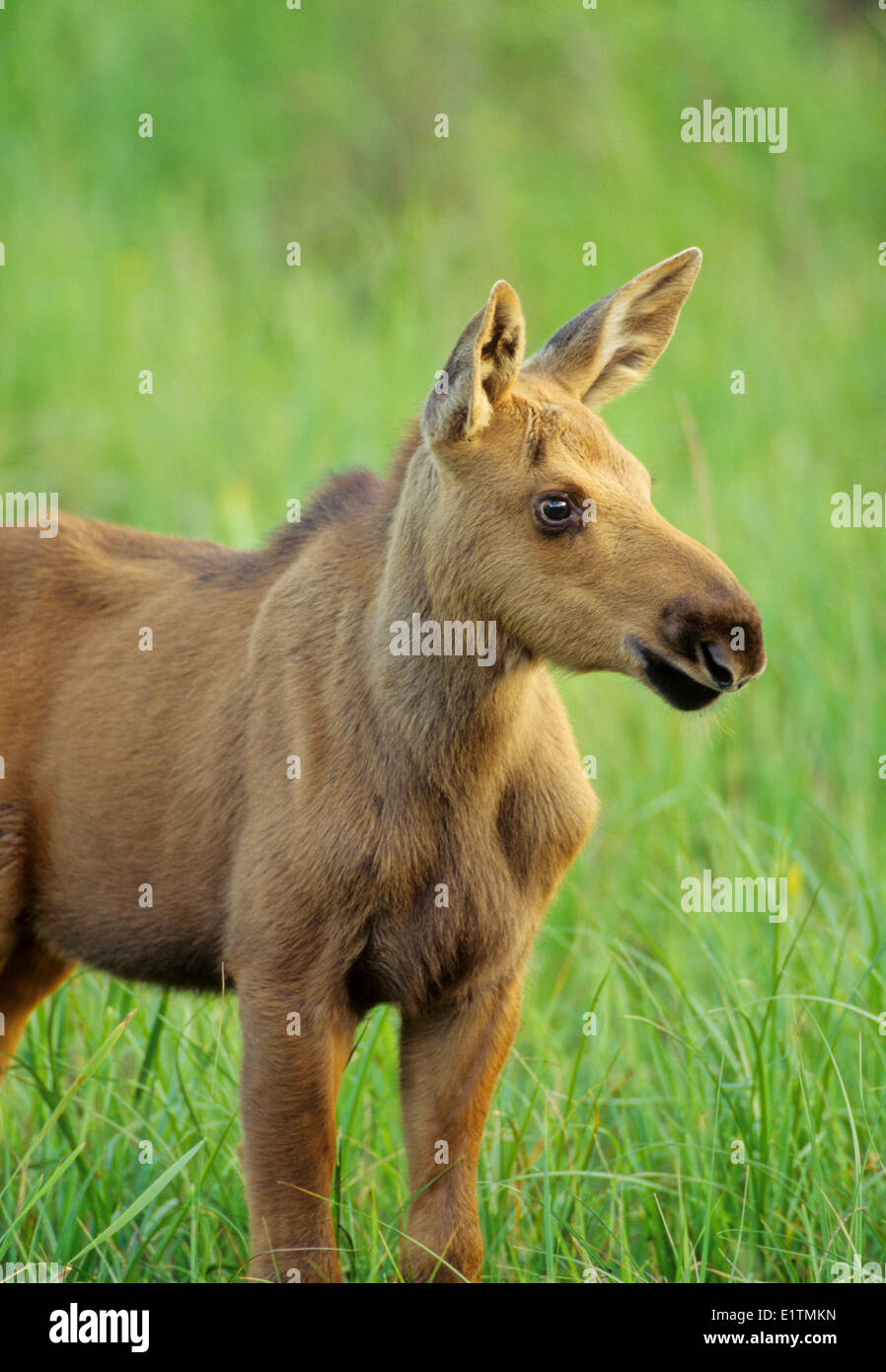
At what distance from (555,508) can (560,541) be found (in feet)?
0.24

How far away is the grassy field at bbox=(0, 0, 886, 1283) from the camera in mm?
4340

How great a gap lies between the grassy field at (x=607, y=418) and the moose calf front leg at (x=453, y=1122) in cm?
14

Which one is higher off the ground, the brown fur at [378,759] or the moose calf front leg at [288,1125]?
the brown fur at [378,759]

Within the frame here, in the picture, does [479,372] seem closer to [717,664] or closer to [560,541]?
[560,541]

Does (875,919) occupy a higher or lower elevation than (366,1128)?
higher

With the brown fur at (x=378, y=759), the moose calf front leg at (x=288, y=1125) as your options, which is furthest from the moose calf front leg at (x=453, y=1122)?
the moose calf front leg at (x=288, y=1125)

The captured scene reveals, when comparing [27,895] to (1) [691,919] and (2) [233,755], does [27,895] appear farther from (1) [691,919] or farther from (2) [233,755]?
(1) [691,919]

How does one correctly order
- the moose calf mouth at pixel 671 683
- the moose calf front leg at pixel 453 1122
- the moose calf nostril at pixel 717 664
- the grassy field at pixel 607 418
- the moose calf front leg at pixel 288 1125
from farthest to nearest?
the grassy field at pixel 607 418, the moose calf front leg at pixel 453 1122, the moose calf front leg at pixel 288 1125, the moose calf mouth at pixel 671 683, the moose calf nostril at pixel 717 664

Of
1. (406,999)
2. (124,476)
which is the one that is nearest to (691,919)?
(406,999)

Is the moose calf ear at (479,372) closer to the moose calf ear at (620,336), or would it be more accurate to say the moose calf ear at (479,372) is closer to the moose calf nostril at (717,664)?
the moose calf ear at (620,336)

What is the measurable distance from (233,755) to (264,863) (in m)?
0.40

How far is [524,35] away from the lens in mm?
13008

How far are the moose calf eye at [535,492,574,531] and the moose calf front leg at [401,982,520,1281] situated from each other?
1.20 m

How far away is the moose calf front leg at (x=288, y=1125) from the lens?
3.71 metres
